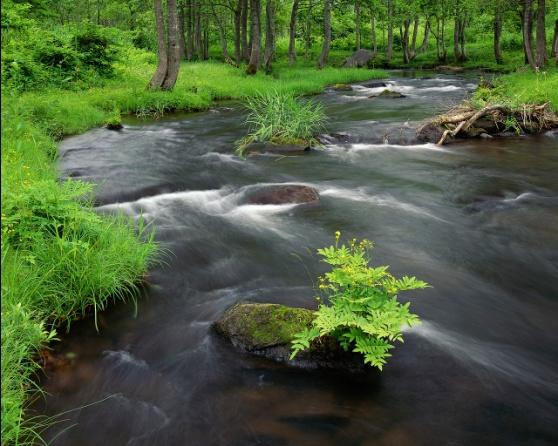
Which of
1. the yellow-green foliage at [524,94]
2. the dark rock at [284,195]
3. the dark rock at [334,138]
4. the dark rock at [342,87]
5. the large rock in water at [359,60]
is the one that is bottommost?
the dark rock at [284,195]

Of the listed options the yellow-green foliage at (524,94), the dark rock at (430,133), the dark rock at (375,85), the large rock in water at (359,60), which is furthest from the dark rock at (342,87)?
the large rock in water at (359,60)

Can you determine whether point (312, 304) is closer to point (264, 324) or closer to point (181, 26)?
point (264, 324)

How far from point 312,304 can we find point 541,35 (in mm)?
22354

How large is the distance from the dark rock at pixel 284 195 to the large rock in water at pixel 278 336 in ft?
14.8

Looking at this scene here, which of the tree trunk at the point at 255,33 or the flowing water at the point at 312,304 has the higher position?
the tree trunk at the point at 255,33

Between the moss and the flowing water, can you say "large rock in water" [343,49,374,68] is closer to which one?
the flowing water

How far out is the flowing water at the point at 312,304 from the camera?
392 cm

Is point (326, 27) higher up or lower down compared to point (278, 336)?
higher up

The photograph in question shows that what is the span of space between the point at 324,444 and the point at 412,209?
630 cm

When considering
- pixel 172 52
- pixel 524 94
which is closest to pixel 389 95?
pixel 524 94

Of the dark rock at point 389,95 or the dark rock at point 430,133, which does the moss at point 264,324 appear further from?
the dark rock at point 389,95

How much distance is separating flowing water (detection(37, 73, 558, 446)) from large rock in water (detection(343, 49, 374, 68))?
99.0 ft

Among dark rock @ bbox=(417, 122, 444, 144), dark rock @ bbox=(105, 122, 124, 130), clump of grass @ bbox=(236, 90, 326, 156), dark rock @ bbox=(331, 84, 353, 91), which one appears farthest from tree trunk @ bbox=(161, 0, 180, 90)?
dark rock @ bbox=(417, 122, 444, 144)

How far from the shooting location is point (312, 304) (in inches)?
223
